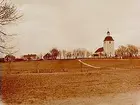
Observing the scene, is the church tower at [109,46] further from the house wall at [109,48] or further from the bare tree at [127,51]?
the bare tree at [127,51]

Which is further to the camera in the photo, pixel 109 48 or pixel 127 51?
pixel 109 48

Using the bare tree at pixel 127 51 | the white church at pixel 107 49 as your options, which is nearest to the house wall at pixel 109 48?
the white church at pixel 107 49

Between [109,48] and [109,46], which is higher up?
[109,46]

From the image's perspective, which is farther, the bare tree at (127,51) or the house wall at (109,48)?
the house wall at (109,48)

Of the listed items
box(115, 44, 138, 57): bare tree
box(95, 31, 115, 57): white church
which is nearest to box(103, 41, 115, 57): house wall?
box(95, 31, 115, 57): white church

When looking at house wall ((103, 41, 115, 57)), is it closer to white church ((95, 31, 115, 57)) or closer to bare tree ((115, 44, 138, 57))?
white church ((95, 31, 115, 57))

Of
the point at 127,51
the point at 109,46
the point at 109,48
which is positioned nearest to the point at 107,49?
the point at 109,48

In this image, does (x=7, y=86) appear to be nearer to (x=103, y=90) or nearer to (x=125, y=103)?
(x=103, y=90)

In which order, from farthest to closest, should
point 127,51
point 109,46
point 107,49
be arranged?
point 107,49
point 109,46
point 127,51

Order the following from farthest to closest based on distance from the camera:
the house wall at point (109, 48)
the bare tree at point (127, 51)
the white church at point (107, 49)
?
the house wall at point (109, 48)
the white church at point (107, 49)
the bare tree at point (127, 51)

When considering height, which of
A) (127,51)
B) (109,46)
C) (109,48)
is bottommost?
(127,51)

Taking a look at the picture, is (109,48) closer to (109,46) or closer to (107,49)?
(107,49)

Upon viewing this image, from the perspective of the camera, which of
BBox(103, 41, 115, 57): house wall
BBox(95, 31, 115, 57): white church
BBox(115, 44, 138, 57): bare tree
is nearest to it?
BBox(115, 44, 138, 57): bare tree

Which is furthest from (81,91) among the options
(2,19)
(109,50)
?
(109,50)
